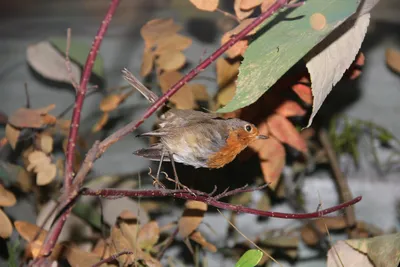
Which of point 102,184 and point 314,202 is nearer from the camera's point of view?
point 102,184

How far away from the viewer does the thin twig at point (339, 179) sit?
71 centimetres

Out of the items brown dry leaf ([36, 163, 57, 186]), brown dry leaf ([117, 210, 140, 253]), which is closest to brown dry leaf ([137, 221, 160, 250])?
brown dry leaf ([117, 210, 140, 253])

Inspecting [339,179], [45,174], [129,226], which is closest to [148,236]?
[129,226]

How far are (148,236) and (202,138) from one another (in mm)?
173

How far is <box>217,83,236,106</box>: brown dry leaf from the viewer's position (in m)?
0.52

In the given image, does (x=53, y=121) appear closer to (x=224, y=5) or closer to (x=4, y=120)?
(x=4, y=120)

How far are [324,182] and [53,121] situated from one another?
1.48 feet

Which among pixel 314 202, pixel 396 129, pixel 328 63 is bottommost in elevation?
pixel 314 202

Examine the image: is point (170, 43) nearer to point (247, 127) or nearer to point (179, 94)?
point (179, 94)

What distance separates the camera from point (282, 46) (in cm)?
35

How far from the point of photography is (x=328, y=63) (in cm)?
37

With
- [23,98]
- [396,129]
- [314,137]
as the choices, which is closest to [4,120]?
[23,98]

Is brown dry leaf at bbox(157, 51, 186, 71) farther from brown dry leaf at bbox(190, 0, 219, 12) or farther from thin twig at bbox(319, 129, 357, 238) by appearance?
thin twig at bbox(319, 129, 357, 238)

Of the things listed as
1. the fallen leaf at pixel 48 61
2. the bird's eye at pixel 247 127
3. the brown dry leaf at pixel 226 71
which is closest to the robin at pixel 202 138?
the bird's eye at pixel 247 127
